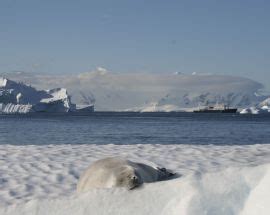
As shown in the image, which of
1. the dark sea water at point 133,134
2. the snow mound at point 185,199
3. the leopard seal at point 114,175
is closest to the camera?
the snow mound at point 185,199

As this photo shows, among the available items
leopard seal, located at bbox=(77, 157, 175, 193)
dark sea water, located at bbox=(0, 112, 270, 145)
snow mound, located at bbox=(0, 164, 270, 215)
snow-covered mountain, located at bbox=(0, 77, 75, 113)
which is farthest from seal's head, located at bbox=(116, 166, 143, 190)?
snow-covered mountain, located at bbox=(0, 77, 75, 113)

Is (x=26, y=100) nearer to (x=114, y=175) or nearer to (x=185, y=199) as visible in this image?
(x=114, y=175)

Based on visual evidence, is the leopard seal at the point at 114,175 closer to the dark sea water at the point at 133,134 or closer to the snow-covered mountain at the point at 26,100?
the dark sea water at the point at 133,134

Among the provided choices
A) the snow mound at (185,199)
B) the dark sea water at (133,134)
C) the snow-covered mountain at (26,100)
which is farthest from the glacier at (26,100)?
the snow mound at (185,199)

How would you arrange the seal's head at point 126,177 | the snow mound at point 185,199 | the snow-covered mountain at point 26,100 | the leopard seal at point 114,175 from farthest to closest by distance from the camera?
the snow-covered mountain at point 26,100 < the leopard seal at point 114,175 < the seal's head at point 126,177 < the snow mound at point 185,199

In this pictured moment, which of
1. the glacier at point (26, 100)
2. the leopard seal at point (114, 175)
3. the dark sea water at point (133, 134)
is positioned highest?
the glacier at point (26, 100)

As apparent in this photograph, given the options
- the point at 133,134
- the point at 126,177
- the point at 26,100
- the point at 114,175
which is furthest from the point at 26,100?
the point at 126,177

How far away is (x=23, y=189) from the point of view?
8.45 m

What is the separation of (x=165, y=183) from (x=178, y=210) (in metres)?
0.37

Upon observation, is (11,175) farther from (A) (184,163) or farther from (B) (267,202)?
(B) (267,202)

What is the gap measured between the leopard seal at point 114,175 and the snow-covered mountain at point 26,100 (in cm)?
12342

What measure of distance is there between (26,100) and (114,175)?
460 feet

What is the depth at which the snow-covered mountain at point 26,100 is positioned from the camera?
131 metres

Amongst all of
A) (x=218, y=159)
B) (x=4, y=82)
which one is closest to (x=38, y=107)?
(x=4, y=82)
